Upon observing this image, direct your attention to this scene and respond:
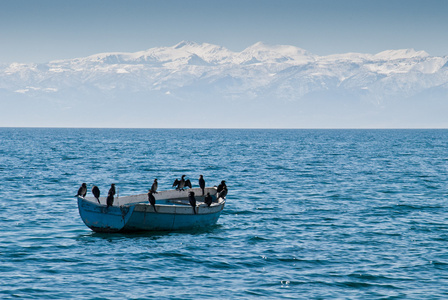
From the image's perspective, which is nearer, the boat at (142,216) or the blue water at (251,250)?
the blue water at (251,250)

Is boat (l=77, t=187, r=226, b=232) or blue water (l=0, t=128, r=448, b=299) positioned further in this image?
boat (l=77, t=187, r=226, b=232)

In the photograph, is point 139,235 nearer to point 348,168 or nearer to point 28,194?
point 28,194

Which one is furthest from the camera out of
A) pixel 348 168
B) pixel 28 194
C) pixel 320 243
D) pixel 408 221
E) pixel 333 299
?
pixel 348 168

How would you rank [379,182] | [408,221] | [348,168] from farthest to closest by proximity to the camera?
[348,168] < [379,182] < [408,221]

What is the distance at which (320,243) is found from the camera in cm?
2891

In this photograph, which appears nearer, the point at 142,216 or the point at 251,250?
the point at 251,250

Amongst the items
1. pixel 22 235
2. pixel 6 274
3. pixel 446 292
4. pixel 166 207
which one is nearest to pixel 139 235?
pixel 166 207

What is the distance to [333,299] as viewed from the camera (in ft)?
68.9

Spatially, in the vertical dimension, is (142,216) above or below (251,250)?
above

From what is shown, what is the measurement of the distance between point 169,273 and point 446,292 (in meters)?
9.83

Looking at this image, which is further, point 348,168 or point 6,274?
point 348,168

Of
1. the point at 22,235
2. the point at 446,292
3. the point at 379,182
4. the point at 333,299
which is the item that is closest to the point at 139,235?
the point at 22,235

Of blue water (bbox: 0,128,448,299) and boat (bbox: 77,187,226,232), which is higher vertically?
boat (bbox: 77,187,226,232)

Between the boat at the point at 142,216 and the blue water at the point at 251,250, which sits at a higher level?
the boat at the point at 142,216
